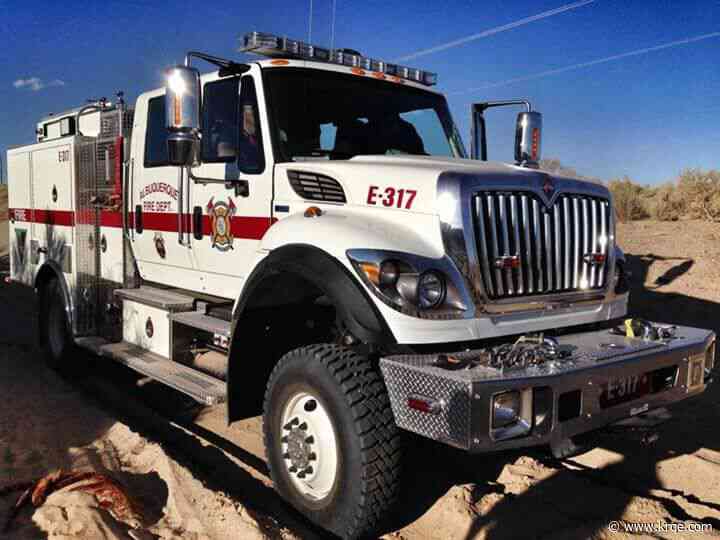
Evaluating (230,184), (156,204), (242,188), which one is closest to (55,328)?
(156,204)

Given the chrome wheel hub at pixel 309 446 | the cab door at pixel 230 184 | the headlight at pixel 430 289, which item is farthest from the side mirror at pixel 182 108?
the headlight at pixel 430 289

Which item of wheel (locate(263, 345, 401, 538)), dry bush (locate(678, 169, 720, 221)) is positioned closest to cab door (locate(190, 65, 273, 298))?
wheel (locate(263, 345, 401, 538))

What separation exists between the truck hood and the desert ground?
154cm

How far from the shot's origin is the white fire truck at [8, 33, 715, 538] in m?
3.42

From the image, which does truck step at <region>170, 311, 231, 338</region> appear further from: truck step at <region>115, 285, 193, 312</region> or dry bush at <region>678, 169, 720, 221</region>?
dry bush at <region>678, 169, 720, 221</region>

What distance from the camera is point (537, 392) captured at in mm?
3209

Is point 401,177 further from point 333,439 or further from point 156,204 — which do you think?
point 156,204

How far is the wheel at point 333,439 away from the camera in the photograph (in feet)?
11.3

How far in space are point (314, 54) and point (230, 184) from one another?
1.16m

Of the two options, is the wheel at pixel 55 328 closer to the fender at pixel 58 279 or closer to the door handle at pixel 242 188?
the fender at pixel 58 279

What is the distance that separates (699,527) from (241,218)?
332 centimetres

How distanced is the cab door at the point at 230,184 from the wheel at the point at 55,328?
8.56 feet

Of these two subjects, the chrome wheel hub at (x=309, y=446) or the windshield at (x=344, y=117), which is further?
the windshield at (x=344, y=117)

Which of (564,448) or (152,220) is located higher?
(152,220)
